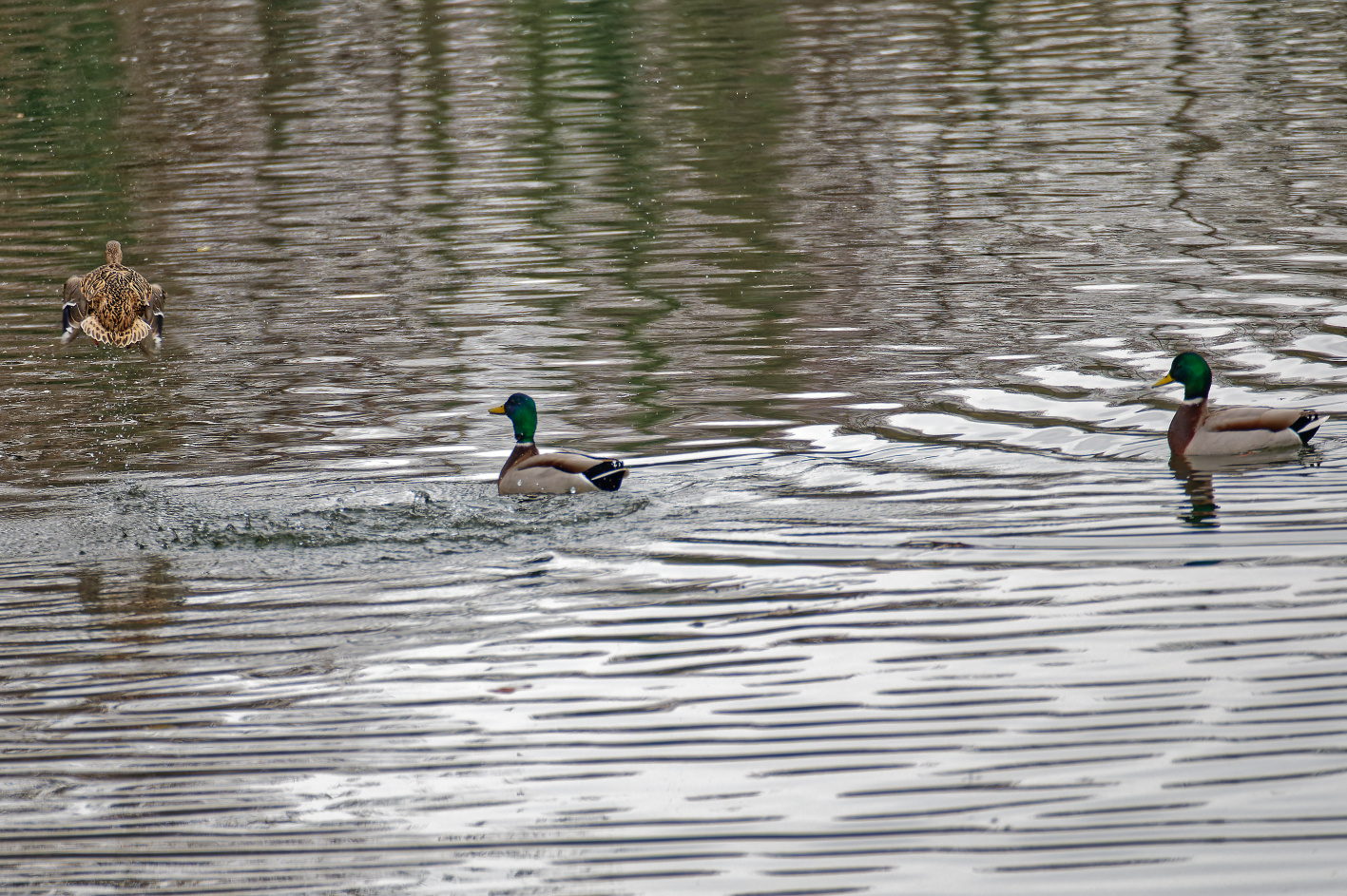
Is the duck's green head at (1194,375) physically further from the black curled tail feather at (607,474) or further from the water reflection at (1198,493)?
the black curled tail feather at (607,474)

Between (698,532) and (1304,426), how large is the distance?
156 inches

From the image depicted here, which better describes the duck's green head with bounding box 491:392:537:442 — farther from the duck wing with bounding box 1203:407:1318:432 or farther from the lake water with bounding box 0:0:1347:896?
the duck wing with bounding box 1203:407:1318:432

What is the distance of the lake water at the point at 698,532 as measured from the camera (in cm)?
606

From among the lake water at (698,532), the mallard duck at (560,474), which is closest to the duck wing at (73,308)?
the lake water at (698,532)

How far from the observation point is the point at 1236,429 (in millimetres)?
10344

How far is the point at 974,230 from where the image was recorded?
60.8 ft

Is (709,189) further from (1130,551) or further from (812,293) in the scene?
(1130,551)

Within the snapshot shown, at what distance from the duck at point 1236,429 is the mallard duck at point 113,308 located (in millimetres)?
8443

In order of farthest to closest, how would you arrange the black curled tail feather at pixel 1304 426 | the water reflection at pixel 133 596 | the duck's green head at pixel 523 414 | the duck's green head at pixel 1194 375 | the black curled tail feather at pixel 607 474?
the duck's green head at pixel 1194 375
the duck's green head at pixel 523 414
the black curled tail feather at pixel 1304 426
the black curled tail feather at pixel 607 474
the water reflection at pixel 133 596

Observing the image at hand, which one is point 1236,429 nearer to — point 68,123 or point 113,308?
point 113,308

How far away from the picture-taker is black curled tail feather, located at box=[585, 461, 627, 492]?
32.7 feet

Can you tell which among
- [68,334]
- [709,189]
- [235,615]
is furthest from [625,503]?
[709,189]

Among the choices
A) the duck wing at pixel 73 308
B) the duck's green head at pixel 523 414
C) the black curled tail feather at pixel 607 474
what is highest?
the duck wing at pixel 73 308

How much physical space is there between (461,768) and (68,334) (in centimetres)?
892
